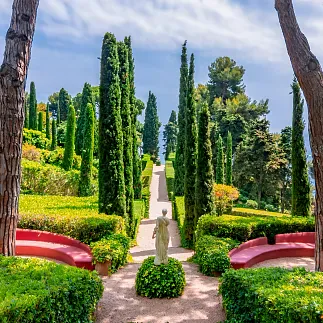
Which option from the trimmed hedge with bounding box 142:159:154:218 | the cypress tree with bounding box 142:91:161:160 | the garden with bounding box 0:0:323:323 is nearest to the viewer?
the garden with bounding box 0:0:323:323

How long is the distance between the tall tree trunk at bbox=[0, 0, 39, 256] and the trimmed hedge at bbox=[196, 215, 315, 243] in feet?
19.7

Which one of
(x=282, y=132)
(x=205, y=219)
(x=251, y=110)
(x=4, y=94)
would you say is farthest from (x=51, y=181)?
(x=251, y=110)

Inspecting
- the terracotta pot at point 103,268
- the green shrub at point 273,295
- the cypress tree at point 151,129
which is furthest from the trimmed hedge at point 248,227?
the cypress tree at point 151,129

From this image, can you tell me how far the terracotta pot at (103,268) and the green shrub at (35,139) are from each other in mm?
27910

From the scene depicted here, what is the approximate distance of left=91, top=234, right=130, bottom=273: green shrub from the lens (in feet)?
24.8

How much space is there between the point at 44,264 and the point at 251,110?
3304 centimetres

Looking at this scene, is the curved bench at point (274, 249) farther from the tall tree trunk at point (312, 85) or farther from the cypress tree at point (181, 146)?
the cypress tree at point (181, 146)

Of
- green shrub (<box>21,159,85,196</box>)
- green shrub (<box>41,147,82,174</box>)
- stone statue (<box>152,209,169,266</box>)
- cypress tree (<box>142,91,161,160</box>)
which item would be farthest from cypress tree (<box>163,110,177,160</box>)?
stone statue (<box>152,209,169,266</box>)

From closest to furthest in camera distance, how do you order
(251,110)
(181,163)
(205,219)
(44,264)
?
(44,264)
(205,219)
(181,163)
(251,110)

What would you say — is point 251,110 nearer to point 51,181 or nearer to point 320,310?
point 51,181

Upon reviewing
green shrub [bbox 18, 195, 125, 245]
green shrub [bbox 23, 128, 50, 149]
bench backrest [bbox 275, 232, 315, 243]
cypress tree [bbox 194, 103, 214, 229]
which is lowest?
bench backrest [bbox 275, 232, 315, 243]

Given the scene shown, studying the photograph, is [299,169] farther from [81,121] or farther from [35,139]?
[35,139]

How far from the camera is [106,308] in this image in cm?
581

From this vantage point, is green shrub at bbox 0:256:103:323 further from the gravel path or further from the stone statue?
the stone statue
